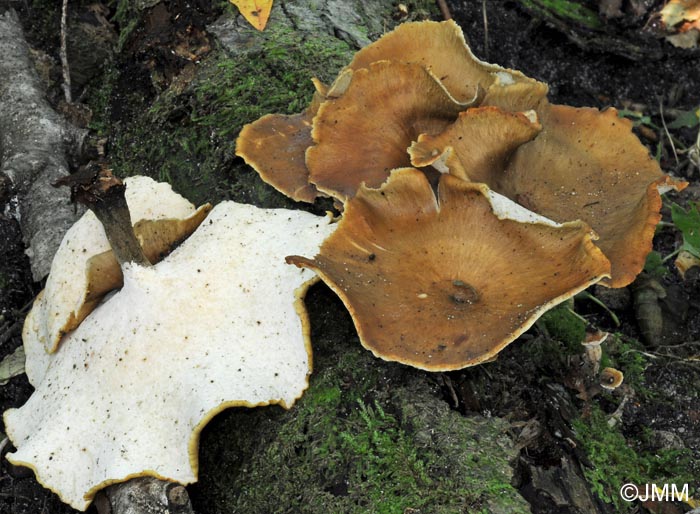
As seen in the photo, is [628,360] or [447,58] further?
[628,360]

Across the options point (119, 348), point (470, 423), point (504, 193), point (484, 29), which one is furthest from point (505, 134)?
point (484, 29)

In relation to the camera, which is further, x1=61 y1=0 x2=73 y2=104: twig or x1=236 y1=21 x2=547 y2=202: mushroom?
x1=61 y1=0 x2=73 y2=104: twig

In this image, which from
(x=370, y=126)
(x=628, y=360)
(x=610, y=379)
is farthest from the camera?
(x=628, y=360)

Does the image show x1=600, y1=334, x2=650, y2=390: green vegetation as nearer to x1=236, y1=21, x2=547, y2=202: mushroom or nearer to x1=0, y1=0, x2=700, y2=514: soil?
x1=0, y1=0, x2=700, y2=514: soil

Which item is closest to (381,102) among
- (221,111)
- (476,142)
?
(476,142)

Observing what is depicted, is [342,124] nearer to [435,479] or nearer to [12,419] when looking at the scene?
[435,479]

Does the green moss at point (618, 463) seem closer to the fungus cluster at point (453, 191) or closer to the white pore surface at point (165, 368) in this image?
the fungus cluster at point (453, 191)

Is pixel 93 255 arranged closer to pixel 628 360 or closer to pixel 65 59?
pixel 65 59

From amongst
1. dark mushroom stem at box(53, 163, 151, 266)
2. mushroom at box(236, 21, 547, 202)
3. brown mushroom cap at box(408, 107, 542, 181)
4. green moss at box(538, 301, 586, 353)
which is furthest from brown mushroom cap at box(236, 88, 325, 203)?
green moss at box(538, 301, 586, 353)

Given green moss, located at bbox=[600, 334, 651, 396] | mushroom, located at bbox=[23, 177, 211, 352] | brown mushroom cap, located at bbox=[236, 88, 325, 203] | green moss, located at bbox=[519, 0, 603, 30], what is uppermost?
green moss, located at bbox=[519, 0, 603, 30]
